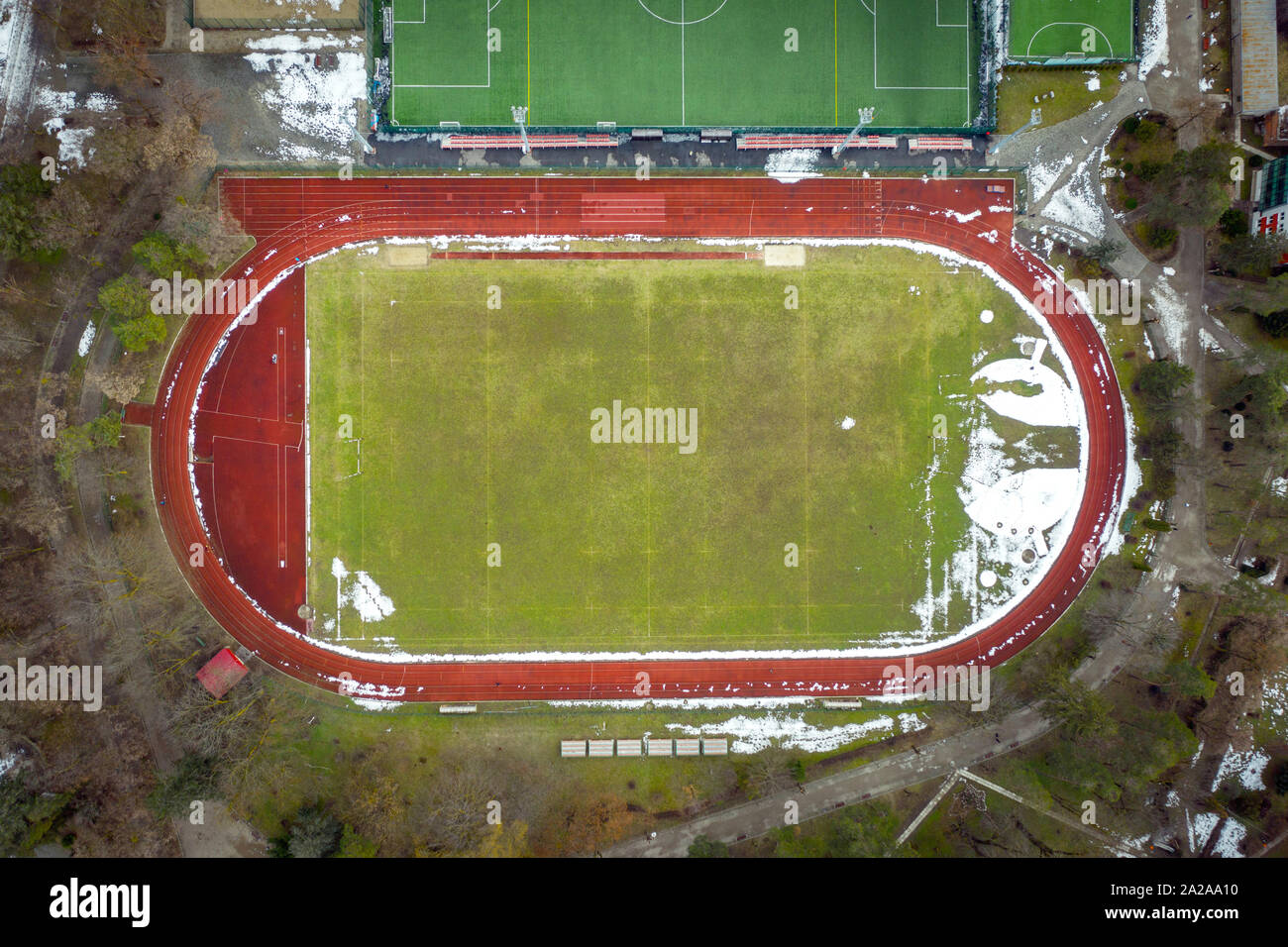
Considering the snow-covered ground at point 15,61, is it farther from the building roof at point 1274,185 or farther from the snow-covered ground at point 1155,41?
the building roof at point 1274,185

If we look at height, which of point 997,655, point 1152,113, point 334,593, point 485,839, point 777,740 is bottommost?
point 485,839

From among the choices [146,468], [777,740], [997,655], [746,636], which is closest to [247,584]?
[146,468]

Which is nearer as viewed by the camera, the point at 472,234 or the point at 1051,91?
the point at 472,234

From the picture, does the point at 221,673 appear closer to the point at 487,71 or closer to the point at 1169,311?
the point at 487,71

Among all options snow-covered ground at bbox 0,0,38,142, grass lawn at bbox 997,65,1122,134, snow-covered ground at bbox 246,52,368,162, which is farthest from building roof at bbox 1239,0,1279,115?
snow-covered ground at bbox 0,0,38,142

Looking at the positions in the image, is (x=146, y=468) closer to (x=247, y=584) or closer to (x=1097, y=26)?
(x=247, y=584)

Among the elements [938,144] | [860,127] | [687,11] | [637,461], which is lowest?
[637,461]

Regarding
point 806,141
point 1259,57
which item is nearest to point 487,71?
point 806,141
